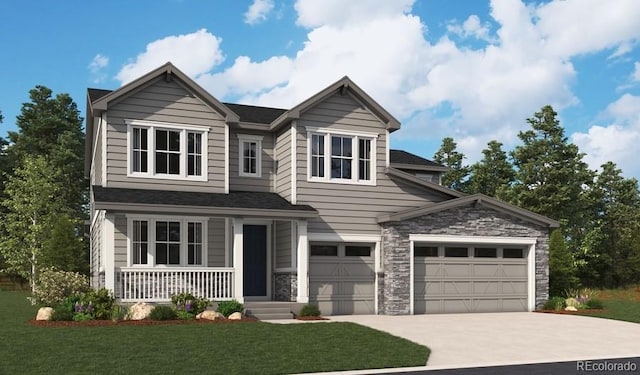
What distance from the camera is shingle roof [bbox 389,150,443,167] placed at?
1131 inches

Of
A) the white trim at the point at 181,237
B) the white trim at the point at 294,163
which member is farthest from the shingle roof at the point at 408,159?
the white trim at the point at 181,237

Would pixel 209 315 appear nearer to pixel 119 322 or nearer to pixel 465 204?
pixel 119 322

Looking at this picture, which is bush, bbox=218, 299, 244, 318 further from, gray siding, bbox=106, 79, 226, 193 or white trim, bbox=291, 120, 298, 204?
gray siding, bbox=106, 79, 226, 193

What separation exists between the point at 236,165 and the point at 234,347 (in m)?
10.9

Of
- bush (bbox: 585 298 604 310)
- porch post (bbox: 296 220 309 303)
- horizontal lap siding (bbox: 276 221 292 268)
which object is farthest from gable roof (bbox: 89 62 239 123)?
→ bush (bbox: 585 298 604 310)

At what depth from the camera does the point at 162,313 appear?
57.7 ft

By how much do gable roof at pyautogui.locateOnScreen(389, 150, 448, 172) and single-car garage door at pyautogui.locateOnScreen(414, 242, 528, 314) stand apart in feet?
18.5

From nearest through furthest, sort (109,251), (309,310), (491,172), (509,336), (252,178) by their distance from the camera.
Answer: (509,336) → (109,251) → (309,310) → (252,178) → (491,172)

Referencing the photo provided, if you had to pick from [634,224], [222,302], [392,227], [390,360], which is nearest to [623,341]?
[390,360]

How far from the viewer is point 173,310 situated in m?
18.1

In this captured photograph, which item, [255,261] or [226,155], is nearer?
→ [226,155]

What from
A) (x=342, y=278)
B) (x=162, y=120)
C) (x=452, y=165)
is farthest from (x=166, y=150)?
(x=452, y=165)

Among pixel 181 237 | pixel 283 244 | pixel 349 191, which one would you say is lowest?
pixel 283 244

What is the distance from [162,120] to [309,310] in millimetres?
7295
